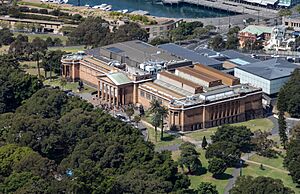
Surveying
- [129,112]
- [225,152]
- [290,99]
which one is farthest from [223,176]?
[290,99]

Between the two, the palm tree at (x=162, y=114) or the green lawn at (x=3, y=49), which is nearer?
the palm tree at (x=162, y=114)

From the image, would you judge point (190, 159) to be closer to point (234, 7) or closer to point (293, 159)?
point (293, 159)

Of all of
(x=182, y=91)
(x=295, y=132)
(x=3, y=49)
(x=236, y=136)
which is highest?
(x=3, y=49)

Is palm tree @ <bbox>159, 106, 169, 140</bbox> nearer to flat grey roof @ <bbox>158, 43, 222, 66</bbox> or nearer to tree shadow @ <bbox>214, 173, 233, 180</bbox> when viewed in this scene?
tree shadow @ <bbox>214, 173, 233, 180</bbox>

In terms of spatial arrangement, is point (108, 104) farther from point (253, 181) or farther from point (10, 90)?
point (253, 181)

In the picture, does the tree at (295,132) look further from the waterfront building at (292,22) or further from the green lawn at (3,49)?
the green lawn at (3,49)

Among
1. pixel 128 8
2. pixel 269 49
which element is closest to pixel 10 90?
pixel 269 49

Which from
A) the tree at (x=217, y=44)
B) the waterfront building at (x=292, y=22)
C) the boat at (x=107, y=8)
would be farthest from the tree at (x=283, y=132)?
the boat at (x=107, y=8)
